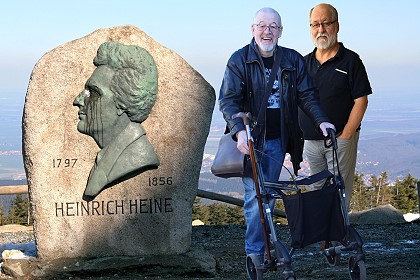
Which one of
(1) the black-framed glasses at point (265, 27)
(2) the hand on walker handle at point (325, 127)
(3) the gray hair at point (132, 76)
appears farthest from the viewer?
(3) the gray hair at point (132, 76)

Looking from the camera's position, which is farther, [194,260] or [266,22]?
[194,260]

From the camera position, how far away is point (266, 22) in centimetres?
614

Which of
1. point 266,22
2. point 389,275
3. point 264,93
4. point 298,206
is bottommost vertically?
point 389,275

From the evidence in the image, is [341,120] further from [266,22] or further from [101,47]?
[101,47]

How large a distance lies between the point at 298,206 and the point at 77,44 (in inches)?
109

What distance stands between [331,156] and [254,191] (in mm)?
1371

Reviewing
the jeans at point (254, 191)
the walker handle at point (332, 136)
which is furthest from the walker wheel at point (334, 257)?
the walker handle at point (332, 136)

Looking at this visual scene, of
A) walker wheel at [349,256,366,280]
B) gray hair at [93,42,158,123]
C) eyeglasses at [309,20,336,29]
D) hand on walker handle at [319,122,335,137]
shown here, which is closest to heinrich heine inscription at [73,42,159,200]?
gray hair at [93,42,158,123]

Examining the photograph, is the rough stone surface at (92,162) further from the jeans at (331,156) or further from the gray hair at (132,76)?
the jeans at (331,156)

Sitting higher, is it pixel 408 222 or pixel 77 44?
pixel 77 44

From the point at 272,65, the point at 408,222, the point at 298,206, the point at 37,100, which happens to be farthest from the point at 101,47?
the point at 408,222

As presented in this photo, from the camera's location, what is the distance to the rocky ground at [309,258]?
23.7 feet

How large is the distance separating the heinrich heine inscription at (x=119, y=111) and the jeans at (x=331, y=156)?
1330 mm

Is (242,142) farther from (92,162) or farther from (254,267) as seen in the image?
(92,162)
